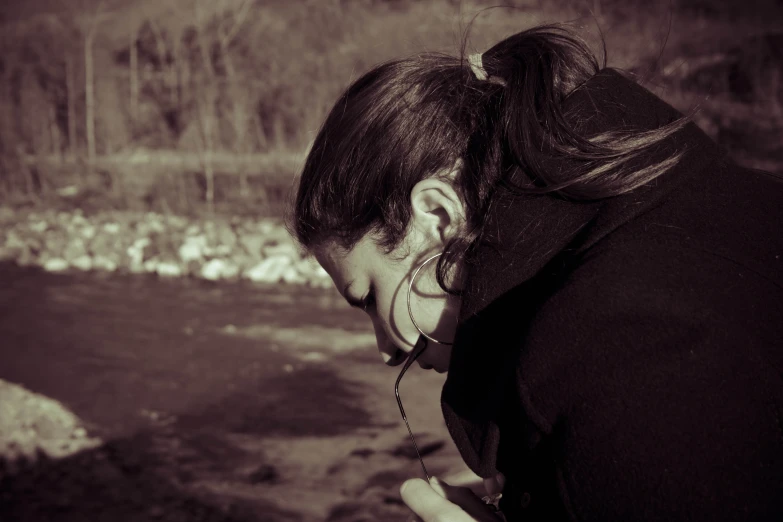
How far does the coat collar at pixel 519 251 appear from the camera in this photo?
33.1 inches

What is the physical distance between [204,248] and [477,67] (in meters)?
6.02

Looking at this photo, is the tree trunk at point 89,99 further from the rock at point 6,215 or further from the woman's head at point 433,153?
the woman's head at point 433,153

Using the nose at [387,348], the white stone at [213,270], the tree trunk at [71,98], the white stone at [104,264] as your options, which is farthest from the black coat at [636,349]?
the tree trunk at [71,98]

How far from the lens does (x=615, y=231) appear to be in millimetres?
798

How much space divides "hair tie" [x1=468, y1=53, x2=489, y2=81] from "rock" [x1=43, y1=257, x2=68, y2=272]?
635 centimetres

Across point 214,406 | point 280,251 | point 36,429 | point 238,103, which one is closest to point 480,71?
point 214,406

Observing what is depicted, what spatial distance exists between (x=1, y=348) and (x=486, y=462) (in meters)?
4.22

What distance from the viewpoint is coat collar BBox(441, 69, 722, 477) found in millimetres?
841

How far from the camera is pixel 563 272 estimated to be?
0.79 metres

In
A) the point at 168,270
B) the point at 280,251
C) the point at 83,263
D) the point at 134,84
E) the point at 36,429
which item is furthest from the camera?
the point at 134,84

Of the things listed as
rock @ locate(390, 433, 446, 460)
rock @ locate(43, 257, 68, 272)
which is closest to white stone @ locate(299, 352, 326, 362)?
rock @ locate(390, 433, 446, 460)

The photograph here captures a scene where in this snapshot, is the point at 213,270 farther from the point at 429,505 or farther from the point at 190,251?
the point at 429,505

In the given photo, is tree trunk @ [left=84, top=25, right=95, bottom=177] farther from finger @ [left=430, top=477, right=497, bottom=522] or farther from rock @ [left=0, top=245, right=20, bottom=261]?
finger @ [left=430, top=477, right=497, bottom=522]

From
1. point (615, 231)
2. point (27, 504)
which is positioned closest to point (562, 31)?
point (615, 231)
